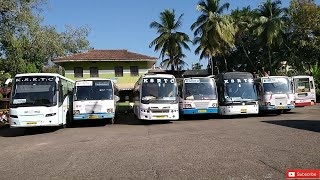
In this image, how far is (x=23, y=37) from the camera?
82.7ft

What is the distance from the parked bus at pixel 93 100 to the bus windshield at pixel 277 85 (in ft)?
30.7

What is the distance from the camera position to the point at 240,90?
19.5 metres

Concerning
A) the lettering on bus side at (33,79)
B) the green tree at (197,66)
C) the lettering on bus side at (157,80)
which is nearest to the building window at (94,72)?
the lettering on bus side at (157,80)

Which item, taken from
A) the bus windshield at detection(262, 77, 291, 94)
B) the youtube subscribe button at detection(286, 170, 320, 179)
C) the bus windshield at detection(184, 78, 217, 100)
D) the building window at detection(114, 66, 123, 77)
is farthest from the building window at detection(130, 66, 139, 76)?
the youtube subscribe button at detection(286, 170, 320, 179)

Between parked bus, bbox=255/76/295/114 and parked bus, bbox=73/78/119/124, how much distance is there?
9.11m

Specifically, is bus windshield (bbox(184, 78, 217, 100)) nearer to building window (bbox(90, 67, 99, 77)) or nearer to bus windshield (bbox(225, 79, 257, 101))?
bus windshield (bbox(225, 79, 257, 101))

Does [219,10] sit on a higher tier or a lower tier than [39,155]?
higher

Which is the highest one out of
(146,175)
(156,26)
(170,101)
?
(156,26)

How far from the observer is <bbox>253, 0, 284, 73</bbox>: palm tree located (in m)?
39.9

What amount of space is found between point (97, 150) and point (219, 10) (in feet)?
104

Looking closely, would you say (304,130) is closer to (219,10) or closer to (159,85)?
(159,85)

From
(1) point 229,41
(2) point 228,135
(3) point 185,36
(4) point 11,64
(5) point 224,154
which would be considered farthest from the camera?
(3) point 185,36

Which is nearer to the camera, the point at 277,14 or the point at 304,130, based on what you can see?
the point at 304,130

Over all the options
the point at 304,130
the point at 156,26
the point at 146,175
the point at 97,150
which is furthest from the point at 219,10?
the point at 146,175
